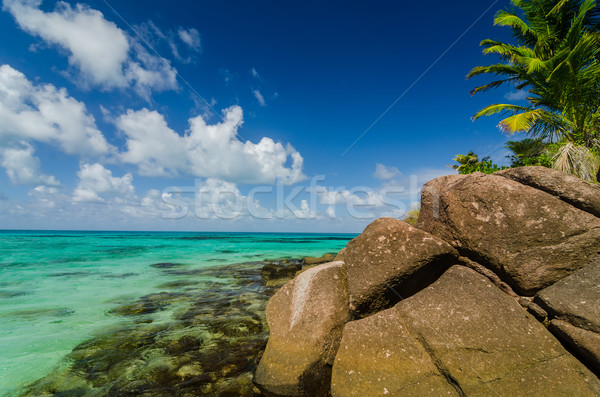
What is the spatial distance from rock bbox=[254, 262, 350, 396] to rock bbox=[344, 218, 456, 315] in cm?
34

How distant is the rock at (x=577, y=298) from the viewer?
Result: 341 cm

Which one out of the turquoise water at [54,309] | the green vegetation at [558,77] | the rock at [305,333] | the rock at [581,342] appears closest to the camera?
the rock at [581,342]

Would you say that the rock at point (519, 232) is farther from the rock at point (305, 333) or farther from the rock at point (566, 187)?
the rock at point (305, 333)

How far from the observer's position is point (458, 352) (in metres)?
3.64

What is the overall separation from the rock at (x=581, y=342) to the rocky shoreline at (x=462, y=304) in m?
0.01

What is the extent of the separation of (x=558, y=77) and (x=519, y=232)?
550 inches

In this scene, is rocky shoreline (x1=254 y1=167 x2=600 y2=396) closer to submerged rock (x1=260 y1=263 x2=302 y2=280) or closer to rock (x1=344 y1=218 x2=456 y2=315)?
rock (x1=344 y1=218 x2=456 y2=315)

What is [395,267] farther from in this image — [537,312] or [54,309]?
[54,309]

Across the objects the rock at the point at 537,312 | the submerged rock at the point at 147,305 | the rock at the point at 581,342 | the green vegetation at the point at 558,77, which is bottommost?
the submerged rock at the point at 147,305

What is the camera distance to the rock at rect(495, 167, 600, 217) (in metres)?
4.27

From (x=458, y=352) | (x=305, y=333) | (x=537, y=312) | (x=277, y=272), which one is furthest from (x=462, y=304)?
(x=277, y=272)

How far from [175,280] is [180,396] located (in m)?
10.6

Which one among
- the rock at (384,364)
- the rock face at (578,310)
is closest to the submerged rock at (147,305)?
the rock at (384,364)

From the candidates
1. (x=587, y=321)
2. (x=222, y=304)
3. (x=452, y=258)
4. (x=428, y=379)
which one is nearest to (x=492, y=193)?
(x=452, y=258)
